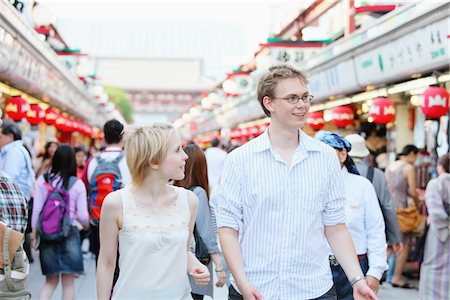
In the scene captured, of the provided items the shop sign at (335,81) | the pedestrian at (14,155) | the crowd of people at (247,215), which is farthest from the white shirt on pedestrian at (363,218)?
the shop sign at (335,81)

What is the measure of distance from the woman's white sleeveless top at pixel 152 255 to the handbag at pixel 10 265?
0.65 meters

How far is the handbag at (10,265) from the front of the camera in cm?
372

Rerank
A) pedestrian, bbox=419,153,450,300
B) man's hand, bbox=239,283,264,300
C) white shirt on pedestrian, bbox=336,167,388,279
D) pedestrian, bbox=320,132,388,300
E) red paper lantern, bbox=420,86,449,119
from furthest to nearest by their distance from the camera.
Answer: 1. red paper lantern, bbox=420,86,449,119
2. pedestrian, bbox=419,153,450,300
3. white shirt on pedestrian, bbox=336,167,388,279
4. pedestrian, bbox=320,132,388,300
5. man's hand, bbox=239,283,264,300

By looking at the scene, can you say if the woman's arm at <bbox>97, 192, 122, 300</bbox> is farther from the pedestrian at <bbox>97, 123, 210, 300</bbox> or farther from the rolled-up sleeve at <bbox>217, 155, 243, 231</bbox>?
the rolled-up sleeve at <bbox>217, 155, 243, 231</bbox>

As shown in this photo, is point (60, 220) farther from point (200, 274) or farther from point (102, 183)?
point (200, 274)

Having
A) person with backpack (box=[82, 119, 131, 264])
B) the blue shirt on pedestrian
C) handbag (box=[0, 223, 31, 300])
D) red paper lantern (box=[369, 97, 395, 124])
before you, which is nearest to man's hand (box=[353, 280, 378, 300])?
handbag (box=[0, 223, 31, 300])

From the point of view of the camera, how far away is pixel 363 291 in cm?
343

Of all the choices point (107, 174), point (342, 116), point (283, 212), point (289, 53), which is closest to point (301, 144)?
point (283, 212)

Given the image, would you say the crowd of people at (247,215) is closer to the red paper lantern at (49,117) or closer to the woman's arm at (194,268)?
the woman's arm at (194,268)

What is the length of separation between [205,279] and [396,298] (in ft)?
18.5

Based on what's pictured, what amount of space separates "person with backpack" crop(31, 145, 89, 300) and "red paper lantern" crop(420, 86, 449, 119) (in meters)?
4.11

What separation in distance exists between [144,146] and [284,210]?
730mm

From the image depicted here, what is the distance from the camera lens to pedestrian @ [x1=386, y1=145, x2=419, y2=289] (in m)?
9.38

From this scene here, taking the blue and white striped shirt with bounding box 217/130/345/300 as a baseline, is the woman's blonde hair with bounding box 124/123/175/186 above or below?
above
